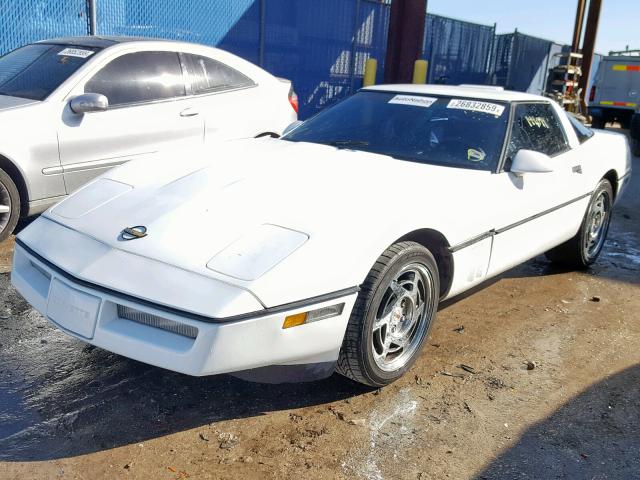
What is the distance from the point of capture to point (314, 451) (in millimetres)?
2555

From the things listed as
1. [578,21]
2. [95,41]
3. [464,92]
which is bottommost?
[464,92]

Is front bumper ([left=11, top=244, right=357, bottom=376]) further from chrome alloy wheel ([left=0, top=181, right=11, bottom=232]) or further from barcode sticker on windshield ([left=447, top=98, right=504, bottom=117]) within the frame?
chrome alloy wheel ([left=0, top=181, right=11, bottom=232])

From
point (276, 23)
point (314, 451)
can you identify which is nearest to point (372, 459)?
point (314, 451)

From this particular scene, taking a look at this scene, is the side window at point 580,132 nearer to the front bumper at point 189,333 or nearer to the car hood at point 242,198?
the car hood at point 242,198

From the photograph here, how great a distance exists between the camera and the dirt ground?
2.47m

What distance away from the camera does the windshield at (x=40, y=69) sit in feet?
16.5

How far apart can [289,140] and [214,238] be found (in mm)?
1650

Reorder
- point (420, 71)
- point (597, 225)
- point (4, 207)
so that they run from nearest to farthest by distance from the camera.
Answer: point (4, 207) < point (597, 225) < point (420, 71)

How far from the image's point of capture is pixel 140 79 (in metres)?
5.38

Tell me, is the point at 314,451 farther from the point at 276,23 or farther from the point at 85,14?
the point at 276,23

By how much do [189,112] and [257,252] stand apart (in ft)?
11.3

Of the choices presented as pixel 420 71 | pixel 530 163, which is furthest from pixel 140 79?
pixel 420 71

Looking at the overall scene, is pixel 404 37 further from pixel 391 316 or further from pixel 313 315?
pixel 313 315

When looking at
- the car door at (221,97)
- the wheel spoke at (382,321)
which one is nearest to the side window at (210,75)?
the car door at (221,97)
